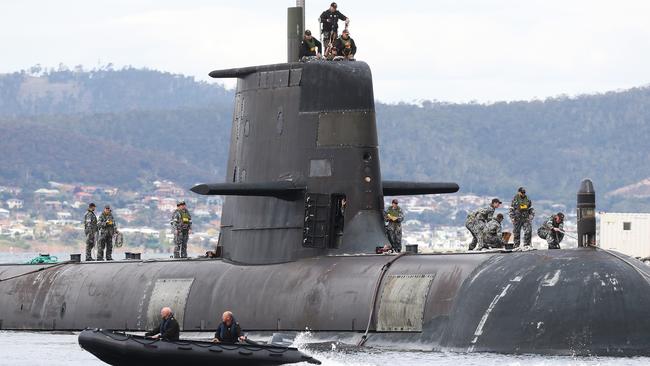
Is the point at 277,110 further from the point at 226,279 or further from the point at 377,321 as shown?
the point at 377,321

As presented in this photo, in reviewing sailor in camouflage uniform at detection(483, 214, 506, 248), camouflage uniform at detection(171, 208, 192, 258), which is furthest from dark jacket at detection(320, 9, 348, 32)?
camouflage uniform at detection(171, 208, 192, 258)

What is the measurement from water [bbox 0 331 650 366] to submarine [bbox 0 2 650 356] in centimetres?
26

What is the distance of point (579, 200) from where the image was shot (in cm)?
2492

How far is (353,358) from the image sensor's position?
24906 mm

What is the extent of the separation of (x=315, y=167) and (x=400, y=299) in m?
3.85

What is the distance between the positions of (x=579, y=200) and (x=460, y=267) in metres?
2.35

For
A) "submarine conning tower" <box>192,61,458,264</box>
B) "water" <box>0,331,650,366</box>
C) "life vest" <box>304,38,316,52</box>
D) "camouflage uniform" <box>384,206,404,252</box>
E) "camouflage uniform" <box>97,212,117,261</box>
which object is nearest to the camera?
"water" <box>0,331,650,366</box>

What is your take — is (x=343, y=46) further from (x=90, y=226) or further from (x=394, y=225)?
(x=90, y=226)

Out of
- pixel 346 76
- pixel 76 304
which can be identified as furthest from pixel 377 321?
pixel 76 304

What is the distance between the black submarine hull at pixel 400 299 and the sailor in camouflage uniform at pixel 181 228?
9.24 ft

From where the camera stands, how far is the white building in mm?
56062

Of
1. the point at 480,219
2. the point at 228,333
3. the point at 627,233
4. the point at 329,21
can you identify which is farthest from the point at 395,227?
the point at 627,233

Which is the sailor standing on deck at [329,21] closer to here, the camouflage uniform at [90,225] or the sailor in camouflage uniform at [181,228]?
the sailor in camouflage uniform at [181,228]

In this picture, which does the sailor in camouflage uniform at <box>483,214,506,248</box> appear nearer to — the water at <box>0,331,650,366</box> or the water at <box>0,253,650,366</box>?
the water at <box>0,253,650,366</box>
